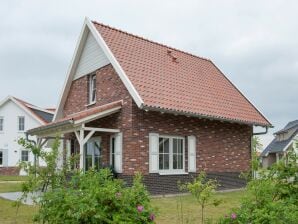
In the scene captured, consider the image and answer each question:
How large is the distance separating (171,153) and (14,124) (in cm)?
2614

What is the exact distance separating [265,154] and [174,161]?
3106 cm

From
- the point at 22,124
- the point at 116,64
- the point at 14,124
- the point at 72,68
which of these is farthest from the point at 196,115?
the point at 14,124

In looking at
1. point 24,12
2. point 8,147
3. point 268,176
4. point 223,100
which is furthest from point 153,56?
point 8,147

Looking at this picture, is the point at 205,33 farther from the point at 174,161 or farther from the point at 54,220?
the point at 54,220

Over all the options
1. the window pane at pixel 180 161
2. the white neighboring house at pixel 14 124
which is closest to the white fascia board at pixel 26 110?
the white neighboring house at pixel 14 124

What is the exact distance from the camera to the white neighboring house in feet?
124

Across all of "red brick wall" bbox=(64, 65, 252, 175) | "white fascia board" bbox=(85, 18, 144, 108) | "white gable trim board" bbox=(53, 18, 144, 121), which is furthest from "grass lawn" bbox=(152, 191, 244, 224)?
"white gable trim board" bbox=(53, 18, 144, 121)

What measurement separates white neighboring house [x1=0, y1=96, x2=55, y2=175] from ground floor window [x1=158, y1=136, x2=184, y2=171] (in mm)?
23215

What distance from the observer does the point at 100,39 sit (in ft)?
55.8

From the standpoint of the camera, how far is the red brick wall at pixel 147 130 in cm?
1519

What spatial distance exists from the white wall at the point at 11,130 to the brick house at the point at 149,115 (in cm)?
1831

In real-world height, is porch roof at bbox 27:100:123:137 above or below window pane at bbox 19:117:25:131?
below

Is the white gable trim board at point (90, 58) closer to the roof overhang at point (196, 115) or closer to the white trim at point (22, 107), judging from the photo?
the roof overhang at point (196, 115)

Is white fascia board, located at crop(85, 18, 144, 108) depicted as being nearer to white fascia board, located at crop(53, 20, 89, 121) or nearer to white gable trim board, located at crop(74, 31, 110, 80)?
white gable trim board, located at crop(74, 31, 110, 80)
